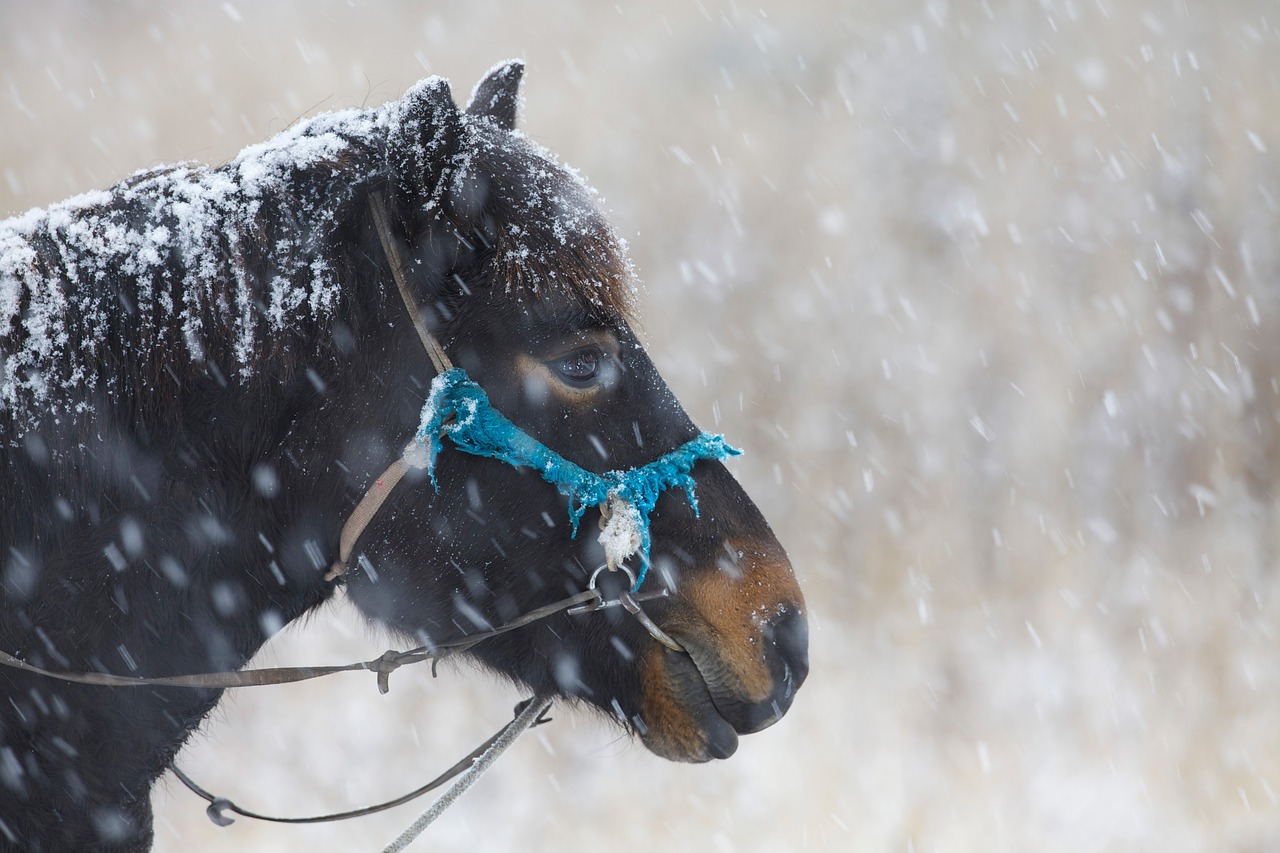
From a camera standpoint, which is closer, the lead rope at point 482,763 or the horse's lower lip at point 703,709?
the horse's lower lip at point 703,709

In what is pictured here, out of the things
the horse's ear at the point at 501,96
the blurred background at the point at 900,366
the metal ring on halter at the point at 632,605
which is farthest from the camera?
the blurred background at the point at 900,366

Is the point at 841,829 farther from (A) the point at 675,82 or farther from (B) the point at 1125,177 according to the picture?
(A) the point at 675,82

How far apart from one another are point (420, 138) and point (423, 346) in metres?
0.45

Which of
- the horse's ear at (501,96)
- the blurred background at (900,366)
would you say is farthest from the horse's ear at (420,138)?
the blurred background at (900,366)

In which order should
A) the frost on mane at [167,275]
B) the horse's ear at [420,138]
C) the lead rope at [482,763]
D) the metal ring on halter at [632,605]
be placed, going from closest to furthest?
the frost on mane at [167,275]
the horse's ear at [420,138]
the metal ring on halter at [632,605]
the lead rope at [482,763]

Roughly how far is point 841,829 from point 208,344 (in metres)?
5.77

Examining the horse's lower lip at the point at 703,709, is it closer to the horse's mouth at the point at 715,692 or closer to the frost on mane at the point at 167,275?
the horse's mouth at the point at 715,692

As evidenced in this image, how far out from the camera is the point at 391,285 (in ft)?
6.21

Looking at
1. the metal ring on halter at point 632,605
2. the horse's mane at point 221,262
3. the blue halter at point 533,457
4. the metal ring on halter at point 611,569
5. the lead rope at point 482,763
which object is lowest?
the lead rope at point 482,763

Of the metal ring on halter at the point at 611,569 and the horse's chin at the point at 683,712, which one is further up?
the metal ring on halter at the point at 611,569

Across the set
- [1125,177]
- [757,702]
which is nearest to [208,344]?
[757,702]

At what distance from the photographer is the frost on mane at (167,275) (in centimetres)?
168

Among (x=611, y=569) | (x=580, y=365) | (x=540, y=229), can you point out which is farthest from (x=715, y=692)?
(x=540, y=229)

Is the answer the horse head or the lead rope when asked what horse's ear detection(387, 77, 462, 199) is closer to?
the horse head
